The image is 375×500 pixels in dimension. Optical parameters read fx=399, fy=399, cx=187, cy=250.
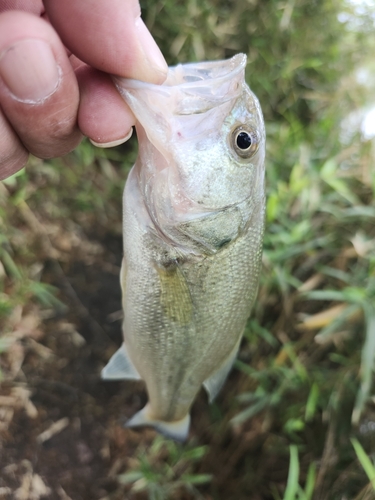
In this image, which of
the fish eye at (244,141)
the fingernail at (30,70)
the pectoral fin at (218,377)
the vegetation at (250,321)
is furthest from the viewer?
the vegetation at (250,321)

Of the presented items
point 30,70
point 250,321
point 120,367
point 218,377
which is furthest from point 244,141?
point 250,321

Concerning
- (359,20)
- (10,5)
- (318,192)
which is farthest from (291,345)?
(359,20)

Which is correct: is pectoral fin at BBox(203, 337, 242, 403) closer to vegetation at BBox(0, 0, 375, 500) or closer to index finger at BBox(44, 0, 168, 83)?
vegetation at BBox(0, 0, 375, 500)

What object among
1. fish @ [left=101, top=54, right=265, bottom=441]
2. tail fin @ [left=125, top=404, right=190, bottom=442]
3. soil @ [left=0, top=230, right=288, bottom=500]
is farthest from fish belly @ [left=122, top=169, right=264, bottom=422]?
soil @ [left=0, top=230, right=288, bottom=500]

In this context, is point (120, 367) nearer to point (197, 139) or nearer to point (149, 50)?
point (197, 139)

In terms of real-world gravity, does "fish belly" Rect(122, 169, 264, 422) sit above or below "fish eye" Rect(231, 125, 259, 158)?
below

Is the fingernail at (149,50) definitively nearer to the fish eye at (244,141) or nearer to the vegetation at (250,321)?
the fish eye at (244,141)

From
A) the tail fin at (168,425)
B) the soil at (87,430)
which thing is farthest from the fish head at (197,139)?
the soil at (87,430)

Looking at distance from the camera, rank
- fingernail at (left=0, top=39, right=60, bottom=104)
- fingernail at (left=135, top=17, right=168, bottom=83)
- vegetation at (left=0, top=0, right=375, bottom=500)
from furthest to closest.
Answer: vegetation at (left=0, top=0, right=375, bottom=500)
fingernail at (left=135, top=17, right=168, bottom=83)
fingernail at (left=0, top=39, right=60, bottom=104)

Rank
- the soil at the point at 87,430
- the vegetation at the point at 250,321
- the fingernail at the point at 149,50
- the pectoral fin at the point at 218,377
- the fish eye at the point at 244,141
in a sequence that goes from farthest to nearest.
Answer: the soil at the point at 87,430, the vegetation at the point at 250,321, the pectoral fin at the point at 218,377, the fish eye at the point at 244,141, the fingernail at the point at 149,50

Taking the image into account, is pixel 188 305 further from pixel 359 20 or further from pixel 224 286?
pixel 359 20
